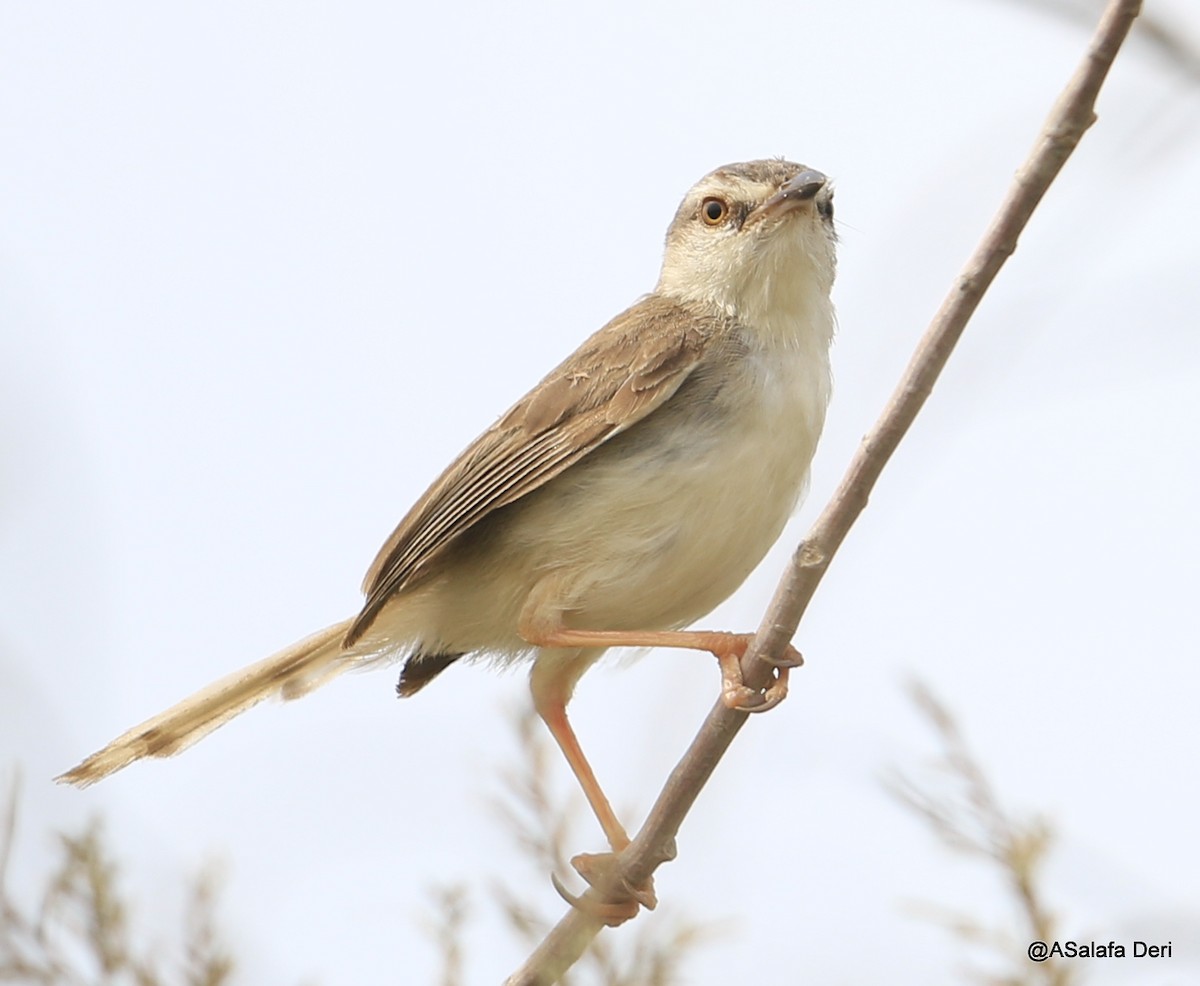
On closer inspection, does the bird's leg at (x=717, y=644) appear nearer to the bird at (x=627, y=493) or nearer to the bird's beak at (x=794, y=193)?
the bird at (x=627, y=493)

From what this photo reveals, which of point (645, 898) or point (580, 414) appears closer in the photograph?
point (645, 898)

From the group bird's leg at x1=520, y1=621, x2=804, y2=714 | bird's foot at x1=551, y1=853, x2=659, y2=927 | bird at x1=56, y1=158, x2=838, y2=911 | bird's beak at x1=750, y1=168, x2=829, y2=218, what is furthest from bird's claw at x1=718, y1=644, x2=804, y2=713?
bird's beak at x1=750, y1=168, x2=829, y2=218

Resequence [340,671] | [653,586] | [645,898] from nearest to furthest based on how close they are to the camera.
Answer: [645,898] < [653,586] < [340,671]

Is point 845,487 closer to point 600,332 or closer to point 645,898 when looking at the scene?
point 645,898

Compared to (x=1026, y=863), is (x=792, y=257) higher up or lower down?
higher up

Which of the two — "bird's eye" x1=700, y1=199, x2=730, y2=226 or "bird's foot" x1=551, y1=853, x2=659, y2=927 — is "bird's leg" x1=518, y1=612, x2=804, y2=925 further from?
"bird's eye" x1=700, y1=199, x2=730, y2=226

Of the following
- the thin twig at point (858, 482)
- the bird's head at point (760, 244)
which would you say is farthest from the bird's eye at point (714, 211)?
the thin twig at point (858, 482)

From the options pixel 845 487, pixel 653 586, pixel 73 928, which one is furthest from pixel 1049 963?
pixel 73 928
